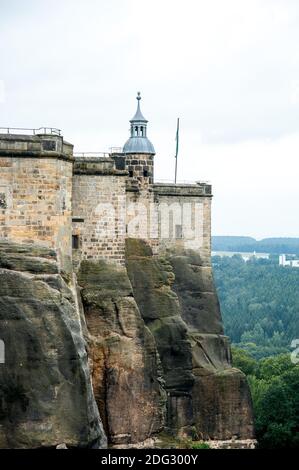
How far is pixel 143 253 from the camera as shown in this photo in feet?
227

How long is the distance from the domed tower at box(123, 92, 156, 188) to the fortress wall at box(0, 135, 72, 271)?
15693mm

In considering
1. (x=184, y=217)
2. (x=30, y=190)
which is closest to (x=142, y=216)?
(x=184, y=217)

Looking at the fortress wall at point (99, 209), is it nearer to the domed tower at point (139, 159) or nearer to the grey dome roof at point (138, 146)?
the domed tower at point (139, 159)

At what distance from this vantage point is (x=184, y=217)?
74.8 metres

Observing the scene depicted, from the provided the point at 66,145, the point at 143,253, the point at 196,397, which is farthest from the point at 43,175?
the point at 196,397

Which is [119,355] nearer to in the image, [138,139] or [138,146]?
[138,146]

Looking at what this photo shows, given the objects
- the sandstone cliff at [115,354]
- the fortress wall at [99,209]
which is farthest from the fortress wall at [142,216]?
the fortress wall at [99,209]

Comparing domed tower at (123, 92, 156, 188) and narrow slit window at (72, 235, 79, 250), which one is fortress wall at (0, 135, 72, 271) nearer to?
narrow slit window at (72, 235, 79, 250)

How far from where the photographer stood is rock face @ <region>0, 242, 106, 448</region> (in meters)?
50.2

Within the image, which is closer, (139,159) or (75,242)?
(75,242)

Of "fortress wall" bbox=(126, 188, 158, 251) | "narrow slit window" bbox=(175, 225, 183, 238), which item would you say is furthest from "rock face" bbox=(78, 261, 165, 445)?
"narrow slit window" bbox=(175, 225, 183, 238)

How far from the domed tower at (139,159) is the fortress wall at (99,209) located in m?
6.86

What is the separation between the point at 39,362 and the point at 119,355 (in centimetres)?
1079

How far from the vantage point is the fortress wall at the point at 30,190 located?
53562 mm
